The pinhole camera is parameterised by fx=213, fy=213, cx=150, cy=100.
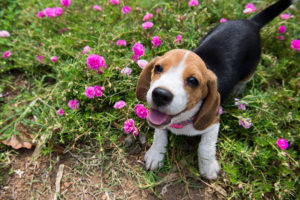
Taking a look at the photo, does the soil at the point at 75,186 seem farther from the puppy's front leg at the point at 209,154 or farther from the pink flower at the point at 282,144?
the pink flower at the point at 282,144

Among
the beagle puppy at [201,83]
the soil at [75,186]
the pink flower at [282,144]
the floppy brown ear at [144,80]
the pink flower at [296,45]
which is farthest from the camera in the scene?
the pink flower at [296,45]

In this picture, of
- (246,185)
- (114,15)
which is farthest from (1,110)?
(246,185)

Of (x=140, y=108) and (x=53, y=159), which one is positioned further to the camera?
(x=53, y=159)

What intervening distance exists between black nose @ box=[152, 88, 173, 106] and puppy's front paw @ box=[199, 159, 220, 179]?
46.3 inches

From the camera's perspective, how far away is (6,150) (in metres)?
2.87

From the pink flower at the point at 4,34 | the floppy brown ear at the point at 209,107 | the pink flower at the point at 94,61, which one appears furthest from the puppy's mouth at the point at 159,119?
the pink flower at the point at 4,34

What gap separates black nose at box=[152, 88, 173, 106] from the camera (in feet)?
5.76

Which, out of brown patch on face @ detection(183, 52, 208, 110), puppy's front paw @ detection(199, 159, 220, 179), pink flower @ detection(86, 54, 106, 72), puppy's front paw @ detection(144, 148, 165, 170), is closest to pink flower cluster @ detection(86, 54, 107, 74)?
pink flower @ detection(86, 54, 106, 72)

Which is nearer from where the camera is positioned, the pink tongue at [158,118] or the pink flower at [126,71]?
the pink tongue at [158,118]

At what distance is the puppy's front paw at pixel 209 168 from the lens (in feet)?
8.40

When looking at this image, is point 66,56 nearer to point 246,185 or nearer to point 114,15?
point 114,15

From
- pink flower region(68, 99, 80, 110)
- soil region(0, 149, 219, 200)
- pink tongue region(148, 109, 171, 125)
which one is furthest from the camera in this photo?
pink flower region(68, 99, 80, 110)

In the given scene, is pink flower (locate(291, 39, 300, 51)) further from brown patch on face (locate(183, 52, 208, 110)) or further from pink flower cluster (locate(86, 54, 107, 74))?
pink flower cluster (locate(86, 54, 107, 74))

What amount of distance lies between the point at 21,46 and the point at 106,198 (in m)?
2.74
